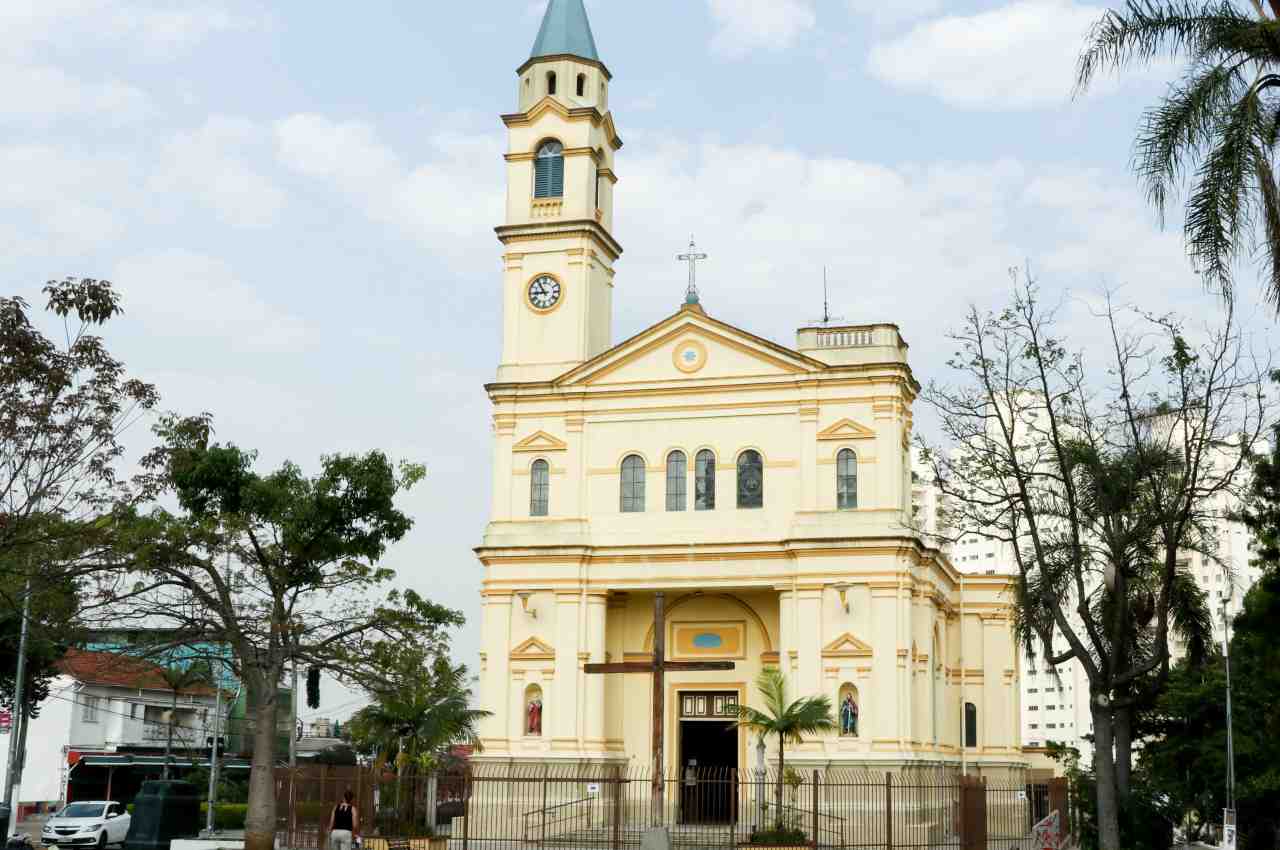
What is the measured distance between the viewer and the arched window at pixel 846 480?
1508 inches

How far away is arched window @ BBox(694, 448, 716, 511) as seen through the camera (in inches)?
1548

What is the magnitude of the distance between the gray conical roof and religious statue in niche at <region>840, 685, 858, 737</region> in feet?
61.6

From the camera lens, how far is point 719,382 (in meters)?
39.5

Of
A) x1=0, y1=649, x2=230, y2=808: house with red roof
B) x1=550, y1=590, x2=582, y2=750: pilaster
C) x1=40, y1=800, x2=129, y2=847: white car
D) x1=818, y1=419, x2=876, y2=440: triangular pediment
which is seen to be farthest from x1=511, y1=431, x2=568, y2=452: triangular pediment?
Result: x1=0, y1=649, x2=230, y2=808: house with red roof

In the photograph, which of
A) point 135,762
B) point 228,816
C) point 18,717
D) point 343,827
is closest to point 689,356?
point 343,827

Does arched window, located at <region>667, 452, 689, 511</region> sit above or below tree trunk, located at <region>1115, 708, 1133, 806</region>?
above

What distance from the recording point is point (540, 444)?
4056 centimetres

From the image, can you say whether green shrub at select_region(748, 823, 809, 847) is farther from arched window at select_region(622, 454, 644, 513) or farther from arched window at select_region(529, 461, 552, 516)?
arched window at select_region(529, 461, 552, 516)

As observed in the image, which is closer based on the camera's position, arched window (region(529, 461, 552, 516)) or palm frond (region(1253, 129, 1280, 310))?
palm frond (region(1253, 129, 1280, 310))

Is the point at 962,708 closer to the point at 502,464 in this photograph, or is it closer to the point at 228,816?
the point at 502,464

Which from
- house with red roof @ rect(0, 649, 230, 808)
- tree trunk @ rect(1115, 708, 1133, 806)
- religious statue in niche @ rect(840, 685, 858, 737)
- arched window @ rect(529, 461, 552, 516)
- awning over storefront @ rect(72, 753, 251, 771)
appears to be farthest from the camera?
house with red roof @ rect(0, 649, 230, 808)

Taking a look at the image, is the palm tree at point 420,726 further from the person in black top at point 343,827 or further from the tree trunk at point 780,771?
the person in black top at point 343,827

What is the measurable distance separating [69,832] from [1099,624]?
25.4 metres

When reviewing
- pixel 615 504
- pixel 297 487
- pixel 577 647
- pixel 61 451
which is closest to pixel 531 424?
pixel 615 504
